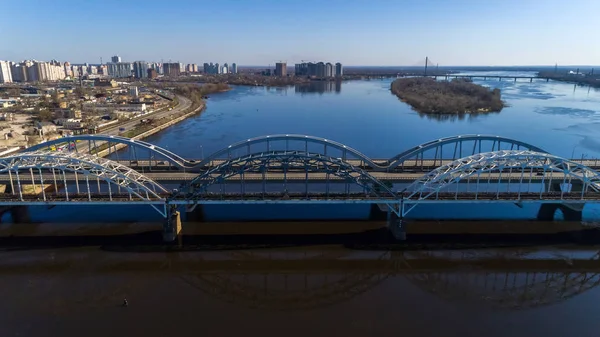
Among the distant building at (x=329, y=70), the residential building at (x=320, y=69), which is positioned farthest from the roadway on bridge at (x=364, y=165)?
the distant building at (x=329, y=70)

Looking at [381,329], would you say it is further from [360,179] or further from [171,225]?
[171,225]

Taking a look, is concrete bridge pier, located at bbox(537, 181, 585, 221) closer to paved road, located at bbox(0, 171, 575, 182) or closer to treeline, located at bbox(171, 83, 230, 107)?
paved road, located at bbox(0, 171, 575, 182)

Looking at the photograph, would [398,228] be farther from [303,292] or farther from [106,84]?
[106,84]

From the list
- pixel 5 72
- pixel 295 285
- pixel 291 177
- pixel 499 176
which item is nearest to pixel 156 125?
pixel 291 177

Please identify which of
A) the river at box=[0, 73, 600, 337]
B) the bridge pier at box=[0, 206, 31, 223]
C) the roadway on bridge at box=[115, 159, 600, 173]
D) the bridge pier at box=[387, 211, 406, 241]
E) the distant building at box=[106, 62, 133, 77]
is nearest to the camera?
the river at box=[0, 73, 600, 337]

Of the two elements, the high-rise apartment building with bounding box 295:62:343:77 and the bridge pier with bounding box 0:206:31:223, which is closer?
the bridge pier with bounding box 0:206:31:223

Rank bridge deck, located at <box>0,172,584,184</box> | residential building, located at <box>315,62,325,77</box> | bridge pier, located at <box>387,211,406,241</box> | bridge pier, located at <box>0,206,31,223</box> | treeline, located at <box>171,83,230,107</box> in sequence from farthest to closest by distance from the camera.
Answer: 1. residential building, located at <box>315,62,325,77</box>
2. treeline, located at <box>171,83,230,107</box>
3. bridge deck, located at <box>0,172,584,184</box>
4. bridge pier, located at <box>0,206,31,223</box>
5. bridge pier, located at <box>387,211,406,241</box>

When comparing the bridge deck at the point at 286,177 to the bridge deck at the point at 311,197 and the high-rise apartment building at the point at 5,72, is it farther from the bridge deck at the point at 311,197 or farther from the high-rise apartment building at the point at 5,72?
the high-rise apartment building at the point at 5,72

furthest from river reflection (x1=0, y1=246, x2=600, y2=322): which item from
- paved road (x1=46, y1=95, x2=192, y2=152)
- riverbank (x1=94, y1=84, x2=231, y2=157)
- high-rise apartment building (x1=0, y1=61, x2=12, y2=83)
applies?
high-rise apartment building (x1=0, y1=61, x2=12, y2=83)
